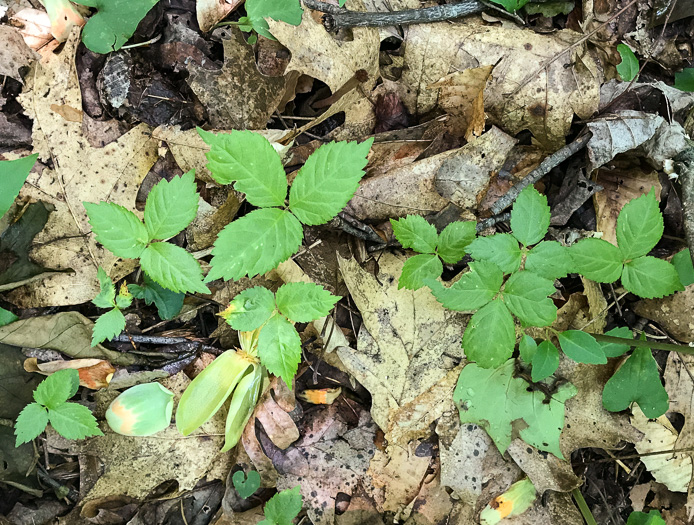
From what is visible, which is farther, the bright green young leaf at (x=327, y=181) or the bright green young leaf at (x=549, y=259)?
the bright green young leaf at (x=549, y=259)

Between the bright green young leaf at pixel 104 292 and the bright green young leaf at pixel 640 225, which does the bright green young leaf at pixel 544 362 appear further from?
the bright green young leaf at pixel 104 292

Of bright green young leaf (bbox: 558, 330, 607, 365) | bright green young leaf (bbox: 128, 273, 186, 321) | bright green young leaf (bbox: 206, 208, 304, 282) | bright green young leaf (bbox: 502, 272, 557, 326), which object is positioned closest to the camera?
bright green young leaf (bbox: 206, 208, 304, 282)

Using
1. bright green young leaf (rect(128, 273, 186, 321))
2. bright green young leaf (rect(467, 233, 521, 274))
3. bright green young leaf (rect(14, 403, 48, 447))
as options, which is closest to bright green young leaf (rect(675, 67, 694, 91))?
bright green young leaf (rect(467, 233, 521, 274))

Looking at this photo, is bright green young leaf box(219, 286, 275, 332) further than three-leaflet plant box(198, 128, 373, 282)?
Yes

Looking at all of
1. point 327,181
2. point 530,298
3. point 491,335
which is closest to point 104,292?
point 327,181

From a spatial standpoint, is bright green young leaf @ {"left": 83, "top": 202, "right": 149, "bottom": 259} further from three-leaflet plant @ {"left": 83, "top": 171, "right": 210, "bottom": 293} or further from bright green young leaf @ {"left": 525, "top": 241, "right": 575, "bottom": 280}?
bright green young leaf @ {"left": 525, "top": 241, "right": 575, "bottom": 280}

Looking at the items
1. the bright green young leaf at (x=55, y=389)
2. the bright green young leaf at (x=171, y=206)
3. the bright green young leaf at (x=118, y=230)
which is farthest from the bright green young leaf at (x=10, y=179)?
the bright green young leaf at (x=55, y=389)
